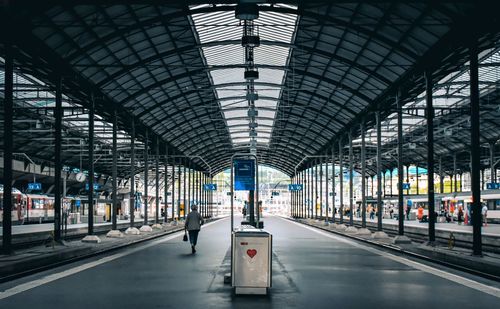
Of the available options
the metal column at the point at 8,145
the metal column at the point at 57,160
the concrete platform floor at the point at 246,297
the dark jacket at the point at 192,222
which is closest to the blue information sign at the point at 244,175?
the concrete platform floor at the point at 246,297

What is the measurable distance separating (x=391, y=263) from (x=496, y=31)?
1057 cm

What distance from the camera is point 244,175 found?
17312 millimetres

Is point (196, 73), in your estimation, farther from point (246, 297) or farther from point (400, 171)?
point (246, 297)

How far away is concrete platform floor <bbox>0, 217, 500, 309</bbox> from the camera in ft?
39.5

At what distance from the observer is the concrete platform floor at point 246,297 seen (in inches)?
474

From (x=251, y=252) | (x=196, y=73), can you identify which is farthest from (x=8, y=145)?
(x=196, y=73)

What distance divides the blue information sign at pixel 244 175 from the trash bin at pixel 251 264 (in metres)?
3.91

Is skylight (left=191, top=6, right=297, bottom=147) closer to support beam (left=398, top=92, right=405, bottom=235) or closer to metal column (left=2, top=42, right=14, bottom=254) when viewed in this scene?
support beam (left=398, top=92, right=405, bottom=235)

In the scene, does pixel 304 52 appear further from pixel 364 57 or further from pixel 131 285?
pixel 131 285

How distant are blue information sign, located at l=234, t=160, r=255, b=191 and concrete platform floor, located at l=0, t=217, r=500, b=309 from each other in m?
2.46

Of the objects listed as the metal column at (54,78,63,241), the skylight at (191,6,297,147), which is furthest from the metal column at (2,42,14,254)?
the skylight at (191,6,297,147)

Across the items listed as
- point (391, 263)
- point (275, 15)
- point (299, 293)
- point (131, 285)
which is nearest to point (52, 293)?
point (131, 285)

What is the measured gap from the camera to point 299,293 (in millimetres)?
13406

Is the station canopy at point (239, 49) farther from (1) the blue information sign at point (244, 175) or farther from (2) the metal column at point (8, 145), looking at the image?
(1) the blue information sign at point (244, 175)
